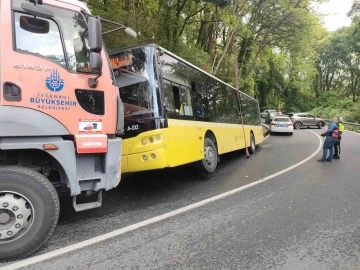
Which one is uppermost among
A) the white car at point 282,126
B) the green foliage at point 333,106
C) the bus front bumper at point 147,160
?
the green foliage at point 333,106

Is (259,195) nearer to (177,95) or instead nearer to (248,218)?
(248,218)

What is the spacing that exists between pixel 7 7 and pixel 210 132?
19.5 ft

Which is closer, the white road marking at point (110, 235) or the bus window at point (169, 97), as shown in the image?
the white road marking at point (110, 235)

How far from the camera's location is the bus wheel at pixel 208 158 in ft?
26.7

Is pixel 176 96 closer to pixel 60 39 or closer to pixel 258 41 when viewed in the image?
pixel 60 39

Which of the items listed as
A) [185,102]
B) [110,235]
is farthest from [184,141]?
[110,235]

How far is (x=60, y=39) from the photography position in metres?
3.96

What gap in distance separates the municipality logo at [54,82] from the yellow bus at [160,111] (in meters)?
2.23

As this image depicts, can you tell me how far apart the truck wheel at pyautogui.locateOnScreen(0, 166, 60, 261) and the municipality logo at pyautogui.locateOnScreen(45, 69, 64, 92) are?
0.96 meters

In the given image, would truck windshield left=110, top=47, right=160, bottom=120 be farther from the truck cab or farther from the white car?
the white car

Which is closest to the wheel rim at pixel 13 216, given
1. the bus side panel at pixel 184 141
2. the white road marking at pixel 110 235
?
the white road marking at pixel 110 235

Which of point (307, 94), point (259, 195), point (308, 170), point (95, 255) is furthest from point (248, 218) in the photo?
point (307, 94)

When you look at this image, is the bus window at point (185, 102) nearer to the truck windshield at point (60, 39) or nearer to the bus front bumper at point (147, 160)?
the bus front bumper at point (147, 160)

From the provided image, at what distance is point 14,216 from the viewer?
3.56 m
